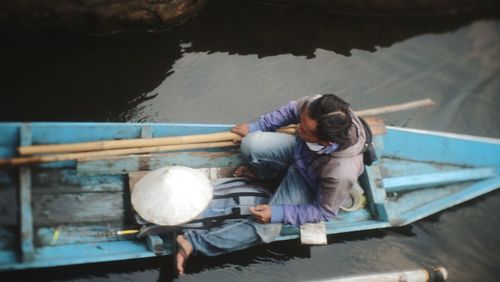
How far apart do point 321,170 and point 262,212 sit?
66 cm

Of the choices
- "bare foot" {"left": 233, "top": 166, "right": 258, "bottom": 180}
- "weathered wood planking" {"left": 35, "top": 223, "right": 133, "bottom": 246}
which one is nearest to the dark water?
"weathered wood planking" {"left": 35, "top": 223, "right": 133, "bottom": 246}

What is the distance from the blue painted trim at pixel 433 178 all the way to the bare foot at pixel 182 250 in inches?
83.4

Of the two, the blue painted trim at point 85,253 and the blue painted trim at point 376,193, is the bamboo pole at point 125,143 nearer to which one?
the blue painted trim at point 85,253

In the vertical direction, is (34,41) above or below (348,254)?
above

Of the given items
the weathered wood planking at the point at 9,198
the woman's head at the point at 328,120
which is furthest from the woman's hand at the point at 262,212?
the weathered wood planking at the point at 9,198

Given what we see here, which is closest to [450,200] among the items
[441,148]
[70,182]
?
[441,148]

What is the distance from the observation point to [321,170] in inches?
139

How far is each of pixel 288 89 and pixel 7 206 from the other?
3.65 metres

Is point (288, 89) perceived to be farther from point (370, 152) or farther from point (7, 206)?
point (7, 206)

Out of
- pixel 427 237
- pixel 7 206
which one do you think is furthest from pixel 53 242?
pixel 427 237

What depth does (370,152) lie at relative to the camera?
3.57 metres

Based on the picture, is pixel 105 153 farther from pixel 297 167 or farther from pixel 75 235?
pixel 297 167

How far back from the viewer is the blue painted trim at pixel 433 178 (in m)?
4.85

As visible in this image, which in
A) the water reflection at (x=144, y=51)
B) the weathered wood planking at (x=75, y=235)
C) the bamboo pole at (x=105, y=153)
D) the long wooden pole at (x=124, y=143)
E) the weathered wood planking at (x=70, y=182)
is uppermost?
the water reflection at (x=144, y=51)
